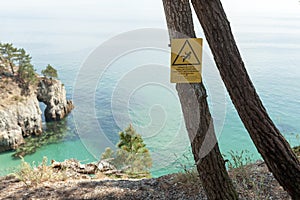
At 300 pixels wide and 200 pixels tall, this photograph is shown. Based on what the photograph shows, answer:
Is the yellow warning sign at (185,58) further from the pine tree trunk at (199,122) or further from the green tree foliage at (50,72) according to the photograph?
the green tree foliage at (50,72)

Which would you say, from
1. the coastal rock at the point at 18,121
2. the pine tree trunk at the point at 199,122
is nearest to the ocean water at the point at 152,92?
the pine tree trunk at the point at 199,122

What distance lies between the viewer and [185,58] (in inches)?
55.9

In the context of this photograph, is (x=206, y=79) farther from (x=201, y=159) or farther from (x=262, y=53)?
(x=262, y=53)

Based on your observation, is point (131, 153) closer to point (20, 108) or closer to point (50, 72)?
point (20, 108)

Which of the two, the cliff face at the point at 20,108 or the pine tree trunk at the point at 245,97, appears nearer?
the pine tree trunk at the point at 245,97

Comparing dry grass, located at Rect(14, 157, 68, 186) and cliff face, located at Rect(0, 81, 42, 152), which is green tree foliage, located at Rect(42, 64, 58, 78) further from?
dry grass, located at Rect(14, 157, 68, 186)

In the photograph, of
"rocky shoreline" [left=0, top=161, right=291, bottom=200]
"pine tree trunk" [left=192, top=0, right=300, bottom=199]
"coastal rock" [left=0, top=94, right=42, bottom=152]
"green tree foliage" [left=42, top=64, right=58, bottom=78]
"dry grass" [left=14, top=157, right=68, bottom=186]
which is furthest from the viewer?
"green tree foliage" [left=42, top=64, right=58, bottom=78]

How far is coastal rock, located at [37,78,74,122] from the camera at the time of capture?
18172mm

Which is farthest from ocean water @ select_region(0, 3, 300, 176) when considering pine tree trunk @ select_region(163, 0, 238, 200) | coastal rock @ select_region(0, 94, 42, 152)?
coastal rock @ select_region(0, 94, 42, 152)

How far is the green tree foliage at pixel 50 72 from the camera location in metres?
18.0

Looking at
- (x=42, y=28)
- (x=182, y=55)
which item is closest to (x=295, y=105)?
(x=182, y=55)

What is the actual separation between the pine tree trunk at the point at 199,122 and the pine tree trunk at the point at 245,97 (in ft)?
0.41

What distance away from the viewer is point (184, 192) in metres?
1.96

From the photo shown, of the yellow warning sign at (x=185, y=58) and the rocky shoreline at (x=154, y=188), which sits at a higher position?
the yellow warning sign at (x=185, y=58)
